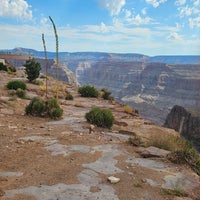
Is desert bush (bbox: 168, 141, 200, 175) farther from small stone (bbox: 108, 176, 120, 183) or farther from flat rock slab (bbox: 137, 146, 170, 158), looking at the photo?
small stone (bbox: 108, 176, 120, 183)

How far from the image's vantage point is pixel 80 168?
771 cm

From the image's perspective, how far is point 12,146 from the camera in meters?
9.23

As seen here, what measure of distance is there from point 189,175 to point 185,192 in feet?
3.47

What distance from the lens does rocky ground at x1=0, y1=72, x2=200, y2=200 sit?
6430 millimetres

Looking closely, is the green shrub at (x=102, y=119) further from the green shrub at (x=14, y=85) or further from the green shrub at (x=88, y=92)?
the green shrub at (x=88, y=92)

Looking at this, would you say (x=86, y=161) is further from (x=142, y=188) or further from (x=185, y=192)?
(x=185, y=192)

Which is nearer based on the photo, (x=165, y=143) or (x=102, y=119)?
(x=165, y=143)

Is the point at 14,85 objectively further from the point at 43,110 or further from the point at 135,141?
the point at 135,141

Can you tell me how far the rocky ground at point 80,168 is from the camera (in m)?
6.43

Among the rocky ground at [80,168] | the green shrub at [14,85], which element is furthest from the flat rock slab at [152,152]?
the green shrub at [14,85]

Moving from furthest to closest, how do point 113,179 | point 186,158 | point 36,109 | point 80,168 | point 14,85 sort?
1. point 14,85
2. point 36,109
3. point 186,158
4. point 80,168
5. point 113,179

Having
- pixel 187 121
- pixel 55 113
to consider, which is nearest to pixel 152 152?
pixel 55 113

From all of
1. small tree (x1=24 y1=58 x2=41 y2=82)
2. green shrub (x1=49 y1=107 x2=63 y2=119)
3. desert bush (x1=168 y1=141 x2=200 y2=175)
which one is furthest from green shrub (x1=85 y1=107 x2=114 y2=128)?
small tree (x1=24 y1=58 x2=41 y2=82)

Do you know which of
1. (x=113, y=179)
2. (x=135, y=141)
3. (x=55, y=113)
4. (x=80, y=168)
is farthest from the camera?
(x=55, y=113)
